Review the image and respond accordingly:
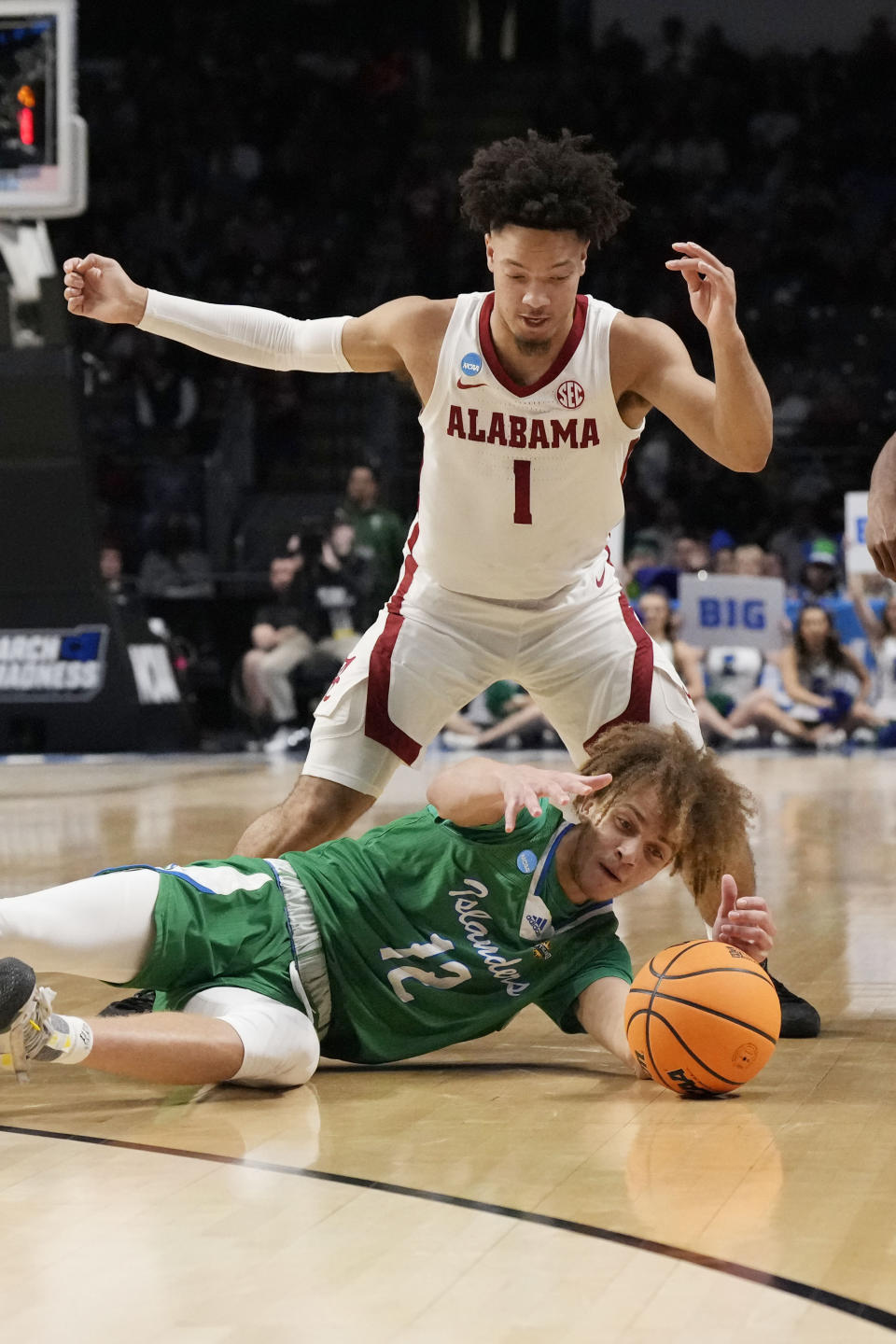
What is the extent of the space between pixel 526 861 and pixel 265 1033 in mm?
751

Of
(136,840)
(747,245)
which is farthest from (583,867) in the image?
(747,245)

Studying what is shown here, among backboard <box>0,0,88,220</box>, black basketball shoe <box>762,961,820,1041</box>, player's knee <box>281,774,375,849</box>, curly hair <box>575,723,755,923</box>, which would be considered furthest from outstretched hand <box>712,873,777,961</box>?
backboard <box>0,0,88,220</box>

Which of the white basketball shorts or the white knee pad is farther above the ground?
the white basketball shorts

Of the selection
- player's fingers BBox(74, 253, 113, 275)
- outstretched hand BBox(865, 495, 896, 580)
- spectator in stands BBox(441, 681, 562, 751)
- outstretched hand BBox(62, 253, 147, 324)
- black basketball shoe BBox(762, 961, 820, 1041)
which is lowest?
spectator in stands BBox(441, 681, 562, 751)

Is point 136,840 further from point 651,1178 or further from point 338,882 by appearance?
point 651,1178

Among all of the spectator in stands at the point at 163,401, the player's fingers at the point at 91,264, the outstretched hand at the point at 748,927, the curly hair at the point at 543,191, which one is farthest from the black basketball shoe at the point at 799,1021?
the spectator in stands at the point at 163,401

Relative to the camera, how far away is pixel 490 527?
504 centimetres

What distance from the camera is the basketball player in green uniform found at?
3.96 metres

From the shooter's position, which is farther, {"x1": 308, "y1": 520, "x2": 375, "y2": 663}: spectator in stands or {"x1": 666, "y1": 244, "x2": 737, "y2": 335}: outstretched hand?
{"x1": 308, "y1": 520, "x2": 375, "y2": 663}: spectator in stands

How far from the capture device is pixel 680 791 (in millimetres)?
4023

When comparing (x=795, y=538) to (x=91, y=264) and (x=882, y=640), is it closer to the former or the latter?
(x=882, y=640)

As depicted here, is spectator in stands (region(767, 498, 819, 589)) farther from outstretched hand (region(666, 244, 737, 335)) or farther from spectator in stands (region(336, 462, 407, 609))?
outstretched hand (region(666, 244, 737, 335))

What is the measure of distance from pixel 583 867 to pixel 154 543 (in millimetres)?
13915

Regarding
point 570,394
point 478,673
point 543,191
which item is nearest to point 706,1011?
point 478,673
